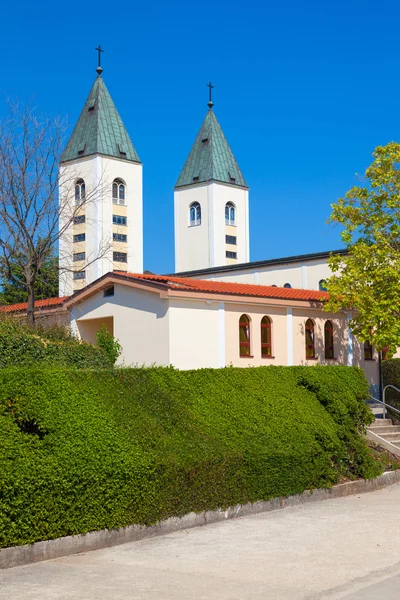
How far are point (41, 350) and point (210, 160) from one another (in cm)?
7038

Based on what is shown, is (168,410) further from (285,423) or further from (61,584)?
(61,584)

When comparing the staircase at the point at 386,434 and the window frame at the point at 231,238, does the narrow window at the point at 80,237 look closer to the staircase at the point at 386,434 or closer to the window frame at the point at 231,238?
the window frame at the point at 231,238

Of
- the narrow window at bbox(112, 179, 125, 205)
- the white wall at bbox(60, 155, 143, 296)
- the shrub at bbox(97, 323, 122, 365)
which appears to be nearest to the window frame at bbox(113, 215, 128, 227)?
the white wall at bbox(60, 155, 143, 296)

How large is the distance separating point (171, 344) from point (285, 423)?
Answer: 13079mm

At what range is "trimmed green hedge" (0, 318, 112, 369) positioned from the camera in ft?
62.2

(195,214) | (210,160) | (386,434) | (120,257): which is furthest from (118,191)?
(386,434)

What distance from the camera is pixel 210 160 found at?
88000 mm

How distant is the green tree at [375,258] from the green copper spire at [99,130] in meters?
52.9

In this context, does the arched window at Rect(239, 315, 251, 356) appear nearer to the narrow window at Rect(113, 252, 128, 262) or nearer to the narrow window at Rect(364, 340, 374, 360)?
the narrow window at Rect(364, 340, 374, 360)

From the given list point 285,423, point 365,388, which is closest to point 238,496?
point 285,423

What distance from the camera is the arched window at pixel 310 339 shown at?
2938cm

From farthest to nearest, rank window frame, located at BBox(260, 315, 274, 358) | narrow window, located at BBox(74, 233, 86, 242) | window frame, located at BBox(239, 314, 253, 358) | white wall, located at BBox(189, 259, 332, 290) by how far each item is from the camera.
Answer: narrow window, located at BBox(74, 233, 86, 242) < white wall, located at BBox(189, 259, 332, 290) < window frame, located at BBox(260, 315, 274, 358) < window frame, located at BBox(239, 314, 253, 358)

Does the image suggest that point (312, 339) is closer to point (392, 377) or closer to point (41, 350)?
point (392, 377)

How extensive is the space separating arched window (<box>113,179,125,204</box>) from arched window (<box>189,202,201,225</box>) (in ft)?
36.1
